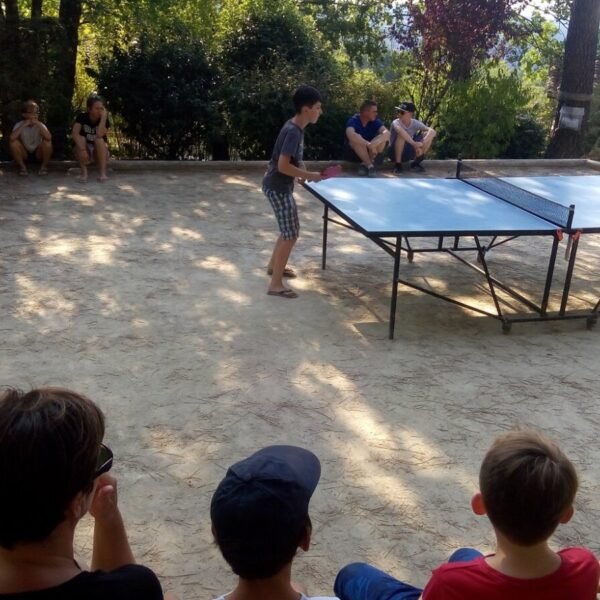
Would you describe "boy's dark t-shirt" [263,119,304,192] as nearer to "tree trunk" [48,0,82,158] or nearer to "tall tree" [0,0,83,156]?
"tall tree" [0,0,83,156]

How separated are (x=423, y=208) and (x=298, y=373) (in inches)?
67.4

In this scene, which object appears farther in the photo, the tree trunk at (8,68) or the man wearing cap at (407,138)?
the man wearing cap at (407,138)

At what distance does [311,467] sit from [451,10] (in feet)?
41.9

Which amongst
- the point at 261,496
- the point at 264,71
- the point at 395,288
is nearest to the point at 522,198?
the point at 395,288

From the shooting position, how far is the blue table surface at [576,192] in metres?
5.41

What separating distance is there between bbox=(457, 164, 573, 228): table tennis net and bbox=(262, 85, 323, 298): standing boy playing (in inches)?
61.8

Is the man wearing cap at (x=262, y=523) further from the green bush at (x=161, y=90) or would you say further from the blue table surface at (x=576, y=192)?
the green bush at (x=161, y=90)

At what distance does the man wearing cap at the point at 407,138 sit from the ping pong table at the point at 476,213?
3.87m

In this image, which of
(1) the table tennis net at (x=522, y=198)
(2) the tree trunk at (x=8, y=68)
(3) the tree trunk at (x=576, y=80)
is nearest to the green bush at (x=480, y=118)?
(3) the tree trunk at (x=576, y=80)

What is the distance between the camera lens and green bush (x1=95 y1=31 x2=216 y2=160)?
1084 centimetres

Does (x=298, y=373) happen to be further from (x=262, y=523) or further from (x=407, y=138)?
(x=407, y=138)

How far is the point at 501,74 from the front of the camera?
13.1 meters

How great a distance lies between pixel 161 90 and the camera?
35.5 feet

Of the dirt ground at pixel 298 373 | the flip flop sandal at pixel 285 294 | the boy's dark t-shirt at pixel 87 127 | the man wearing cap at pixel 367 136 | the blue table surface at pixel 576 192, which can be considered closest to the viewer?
the dirt ground at pixel 298 373
